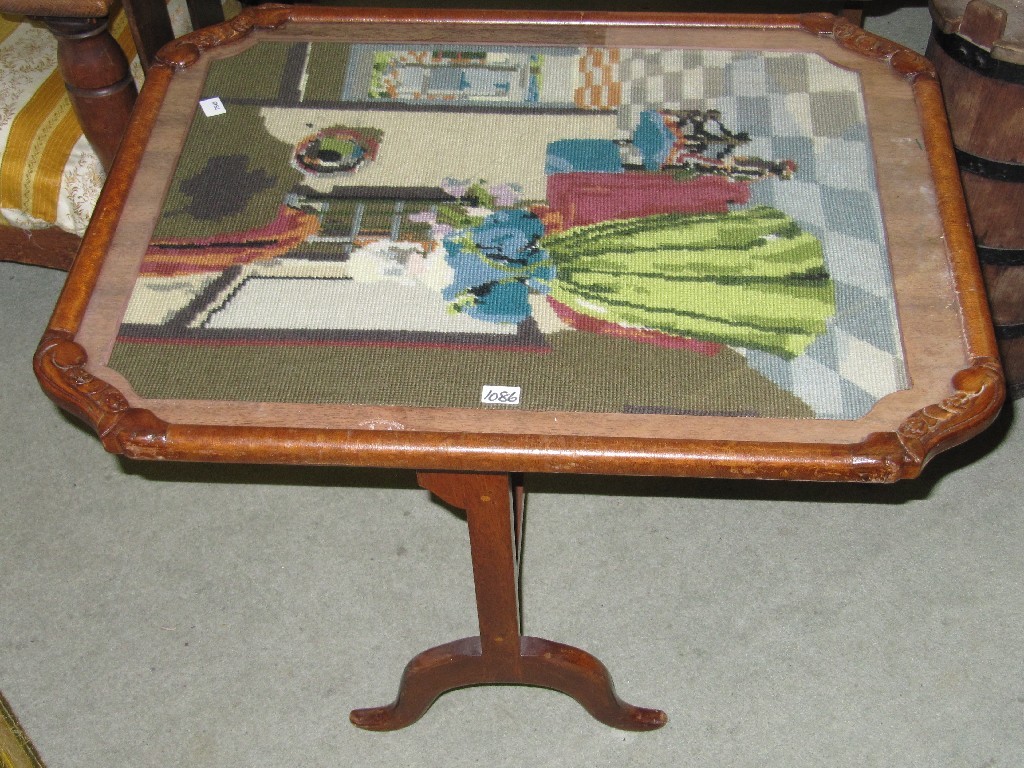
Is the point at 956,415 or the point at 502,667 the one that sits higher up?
the point at 956,415

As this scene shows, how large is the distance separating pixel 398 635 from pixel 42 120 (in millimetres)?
1221

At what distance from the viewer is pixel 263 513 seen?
7.91ft

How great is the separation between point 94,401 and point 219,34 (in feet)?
2.59

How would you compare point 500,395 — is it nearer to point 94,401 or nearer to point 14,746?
point 94,401

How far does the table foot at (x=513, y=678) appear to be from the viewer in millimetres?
1977

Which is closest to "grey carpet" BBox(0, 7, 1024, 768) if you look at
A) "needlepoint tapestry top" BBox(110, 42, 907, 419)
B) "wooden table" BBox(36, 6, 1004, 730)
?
"wooden table" BBox(36, 6, 1004, 730)

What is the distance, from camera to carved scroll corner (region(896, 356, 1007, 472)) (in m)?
1.35

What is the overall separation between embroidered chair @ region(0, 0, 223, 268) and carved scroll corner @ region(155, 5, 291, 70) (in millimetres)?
127

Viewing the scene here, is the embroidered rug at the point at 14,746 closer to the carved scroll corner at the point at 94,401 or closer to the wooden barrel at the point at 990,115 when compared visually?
the carved scroll corner at the point at 94,401

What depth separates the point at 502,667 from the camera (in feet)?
6.57

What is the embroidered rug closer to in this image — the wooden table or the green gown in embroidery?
the wooden table

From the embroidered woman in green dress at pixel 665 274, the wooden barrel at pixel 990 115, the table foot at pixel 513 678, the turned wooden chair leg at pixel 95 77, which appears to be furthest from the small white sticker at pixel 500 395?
the wooden barrel at pixel 990 115

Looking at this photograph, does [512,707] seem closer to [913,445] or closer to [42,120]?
[913,445]

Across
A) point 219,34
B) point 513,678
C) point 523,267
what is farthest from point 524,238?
point 513,678
